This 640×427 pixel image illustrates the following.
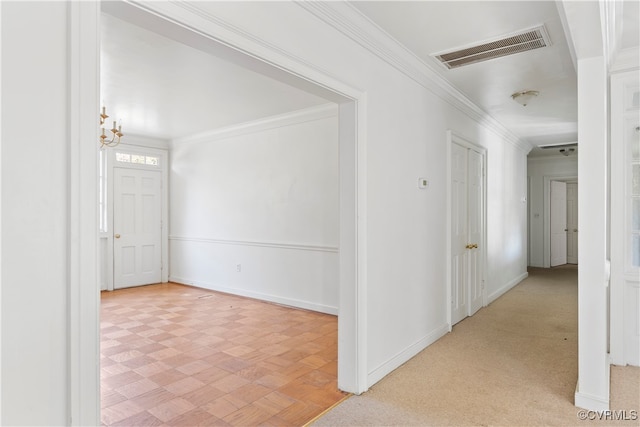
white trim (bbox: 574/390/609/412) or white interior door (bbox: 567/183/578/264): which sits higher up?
white interior door (bbox: 567/183/578/264)

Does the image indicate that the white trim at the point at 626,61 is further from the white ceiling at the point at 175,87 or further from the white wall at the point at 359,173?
the white ceiling at the point at 175,87

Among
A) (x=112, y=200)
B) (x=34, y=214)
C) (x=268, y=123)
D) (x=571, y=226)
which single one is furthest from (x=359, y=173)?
(x=571, y=226)

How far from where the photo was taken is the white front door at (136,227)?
20.7ft

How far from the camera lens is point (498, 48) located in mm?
3018

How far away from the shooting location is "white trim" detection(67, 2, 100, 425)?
128 cm

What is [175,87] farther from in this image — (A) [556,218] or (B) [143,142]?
(A) [556,218]

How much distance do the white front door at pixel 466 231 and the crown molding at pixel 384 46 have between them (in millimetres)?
617

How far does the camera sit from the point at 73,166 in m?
1.28

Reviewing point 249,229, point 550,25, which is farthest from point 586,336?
point 249,229

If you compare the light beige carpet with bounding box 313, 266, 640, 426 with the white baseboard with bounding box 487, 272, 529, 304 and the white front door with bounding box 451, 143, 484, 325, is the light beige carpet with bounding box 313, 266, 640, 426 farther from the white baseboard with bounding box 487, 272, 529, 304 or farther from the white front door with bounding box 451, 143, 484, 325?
the white baseboard with bounding box 487, 272, 529, 304

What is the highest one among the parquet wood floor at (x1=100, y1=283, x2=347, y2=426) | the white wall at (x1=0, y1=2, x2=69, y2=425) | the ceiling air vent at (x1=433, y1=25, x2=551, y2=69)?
the ceiling air vent at (x1=433, y1=25, x2=551, y2=69)

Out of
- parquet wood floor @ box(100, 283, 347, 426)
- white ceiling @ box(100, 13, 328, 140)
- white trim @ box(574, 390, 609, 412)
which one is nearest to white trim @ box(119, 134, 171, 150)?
white ceiling @ box(100, 13, 328, 140)

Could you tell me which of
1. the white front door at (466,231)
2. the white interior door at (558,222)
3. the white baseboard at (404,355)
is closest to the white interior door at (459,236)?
the white front door at (466,231)

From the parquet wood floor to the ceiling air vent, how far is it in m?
2.70
